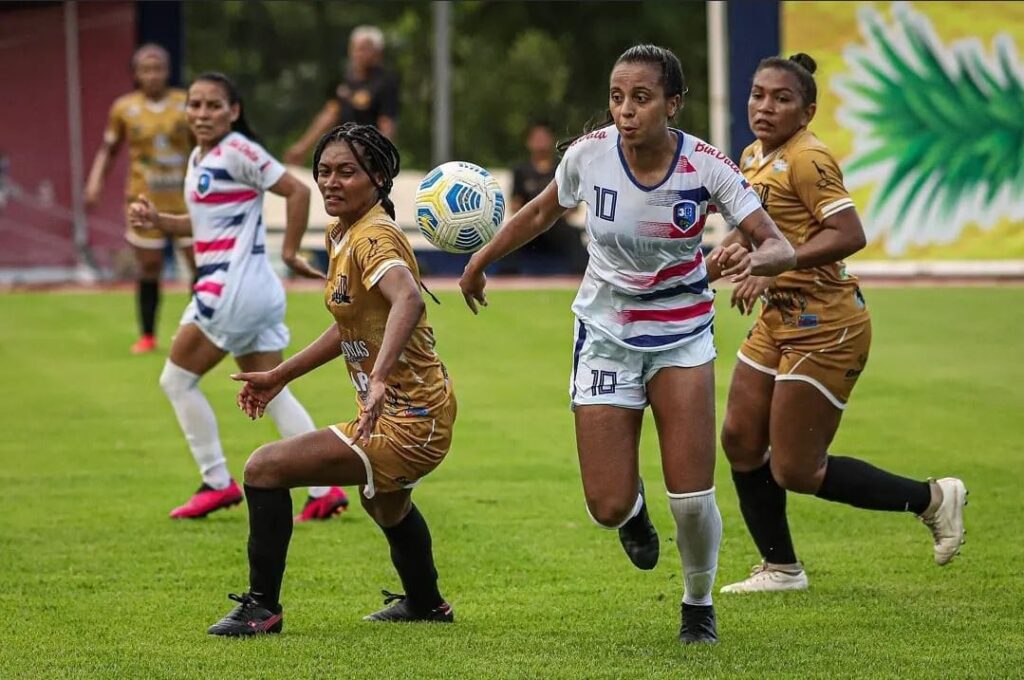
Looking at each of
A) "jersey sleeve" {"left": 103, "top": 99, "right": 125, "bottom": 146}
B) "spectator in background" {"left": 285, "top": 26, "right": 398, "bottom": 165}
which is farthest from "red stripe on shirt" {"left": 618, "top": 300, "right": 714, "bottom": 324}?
"spectator in background" {"left": 285, "top": 26, "right": 398, "bottom": 165}

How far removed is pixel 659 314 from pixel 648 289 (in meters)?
0.10

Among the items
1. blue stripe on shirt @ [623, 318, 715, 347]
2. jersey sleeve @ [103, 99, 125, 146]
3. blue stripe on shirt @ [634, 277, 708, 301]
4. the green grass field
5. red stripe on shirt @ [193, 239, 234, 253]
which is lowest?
the green grass field

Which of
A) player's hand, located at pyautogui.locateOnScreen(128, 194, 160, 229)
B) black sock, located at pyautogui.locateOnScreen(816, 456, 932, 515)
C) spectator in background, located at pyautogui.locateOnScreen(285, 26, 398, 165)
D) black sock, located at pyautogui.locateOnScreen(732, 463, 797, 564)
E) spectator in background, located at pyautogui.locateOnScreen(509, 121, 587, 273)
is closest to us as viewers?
black sock, located at pyautogui.locateOnScreen(816, 456, 932, 515)

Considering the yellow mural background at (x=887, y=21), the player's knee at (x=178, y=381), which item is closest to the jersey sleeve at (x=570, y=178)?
the player's knee at (x=178, y=381)

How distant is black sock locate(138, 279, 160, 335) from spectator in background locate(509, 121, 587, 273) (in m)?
4.78

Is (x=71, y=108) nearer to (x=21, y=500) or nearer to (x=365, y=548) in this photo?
(x=21, y=500)

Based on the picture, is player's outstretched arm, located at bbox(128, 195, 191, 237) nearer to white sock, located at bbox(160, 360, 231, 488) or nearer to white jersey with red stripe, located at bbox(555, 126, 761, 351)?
white sock, located at bbox(160, 360, 231, 488)

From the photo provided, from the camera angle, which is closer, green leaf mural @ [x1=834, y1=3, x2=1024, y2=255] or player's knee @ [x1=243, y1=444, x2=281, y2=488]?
player's knee @ [x1=243, y1=444, x2=281, y2=488]

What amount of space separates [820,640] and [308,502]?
3318mm

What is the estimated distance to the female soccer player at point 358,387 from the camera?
5.75 m

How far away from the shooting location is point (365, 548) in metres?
7.70

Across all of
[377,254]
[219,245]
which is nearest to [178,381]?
[219,245]

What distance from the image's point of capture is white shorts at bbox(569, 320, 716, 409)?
19.0 ft

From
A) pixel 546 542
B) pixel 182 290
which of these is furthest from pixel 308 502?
pixel 182 290
